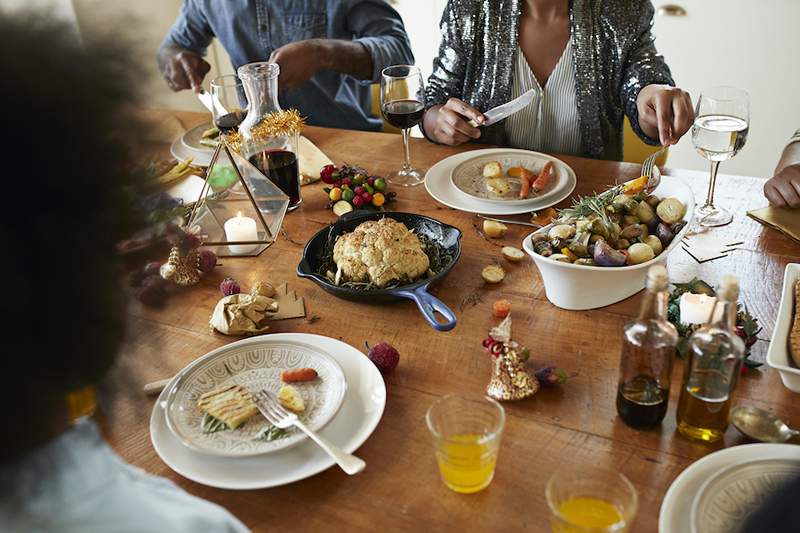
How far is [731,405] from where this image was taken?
906 millimetres

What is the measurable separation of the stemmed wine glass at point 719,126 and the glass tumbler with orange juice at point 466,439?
796 millimetres

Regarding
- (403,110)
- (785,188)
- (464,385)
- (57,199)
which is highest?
(57,199)

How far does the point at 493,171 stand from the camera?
5.41 ft

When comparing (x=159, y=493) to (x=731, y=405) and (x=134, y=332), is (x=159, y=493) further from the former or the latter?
(x=731, y=405)

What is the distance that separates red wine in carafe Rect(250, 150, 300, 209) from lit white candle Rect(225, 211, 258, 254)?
0.16m

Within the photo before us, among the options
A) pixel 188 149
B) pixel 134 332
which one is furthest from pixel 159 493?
pixel 188 149

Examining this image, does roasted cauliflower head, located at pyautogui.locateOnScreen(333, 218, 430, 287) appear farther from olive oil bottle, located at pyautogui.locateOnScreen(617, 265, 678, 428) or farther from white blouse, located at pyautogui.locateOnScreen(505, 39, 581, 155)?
white blouse, located at pyautogui.locateOnScreen(505, 39, 581, 155)

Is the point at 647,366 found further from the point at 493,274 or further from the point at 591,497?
the point at 493,274

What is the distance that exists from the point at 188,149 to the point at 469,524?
143 centimetres

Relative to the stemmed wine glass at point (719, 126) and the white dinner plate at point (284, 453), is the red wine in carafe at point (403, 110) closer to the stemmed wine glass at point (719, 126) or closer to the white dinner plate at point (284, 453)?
the stemmed wine glass at point (719, 126)

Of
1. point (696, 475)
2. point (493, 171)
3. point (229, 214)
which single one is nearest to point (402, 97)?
point (493, 171)

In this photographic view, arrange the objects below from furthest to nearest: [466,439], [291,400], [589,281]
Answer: [589,281], [291,400], [466,439]

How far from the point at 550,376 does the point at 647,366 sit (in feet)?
0.47

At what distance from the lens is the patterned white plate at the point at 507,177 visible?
5.08ft
